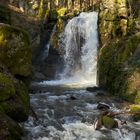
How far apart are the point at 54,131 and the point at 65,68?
1787 centimetres

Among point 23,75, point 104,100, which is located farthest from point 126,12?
point 23,75

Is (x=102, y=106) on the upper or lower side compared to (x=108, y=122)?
lower

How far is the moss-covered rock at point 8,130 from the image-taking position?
11.4 meters

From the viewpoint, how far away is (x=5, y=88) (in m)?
13.7

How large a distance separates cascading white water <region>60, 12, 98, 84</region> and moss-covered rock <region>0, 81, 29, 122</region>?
15.1m

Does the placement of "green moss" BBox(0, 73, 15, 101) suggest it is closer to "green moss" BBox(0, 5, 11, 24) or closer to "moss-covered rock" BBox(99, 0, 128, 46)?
"moss-covered rock" BBox(99, 0, 128, 46)

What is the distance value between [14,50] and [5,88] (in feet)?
13.9

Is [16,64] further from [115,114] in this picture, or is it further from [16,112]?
[115,114]

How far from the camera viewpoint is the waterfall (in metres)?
30.3

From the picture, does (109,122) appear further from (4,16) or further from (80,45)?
(4,16)

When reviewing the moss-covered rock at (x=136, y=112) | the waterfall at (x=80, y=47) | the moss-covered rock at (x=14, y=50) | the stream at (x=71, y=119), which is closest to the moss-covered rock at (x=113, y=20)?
the waterfall at (x=80, y=47)

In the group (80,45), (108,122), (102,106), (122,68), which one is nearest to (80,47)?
(80,45)

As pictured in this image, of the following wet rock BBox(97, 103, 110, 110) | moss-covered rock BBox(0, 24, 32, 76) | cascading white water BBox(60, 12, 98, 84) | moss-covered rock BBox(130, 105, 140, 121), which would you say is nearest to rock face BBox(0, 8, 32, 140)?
moss-covered rock BBox(0, 24, 32, 76)

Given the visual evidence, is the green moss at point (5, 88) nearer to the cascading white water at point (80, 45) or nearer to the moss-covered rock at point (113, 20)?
the cascading white water at point (80, 45)
